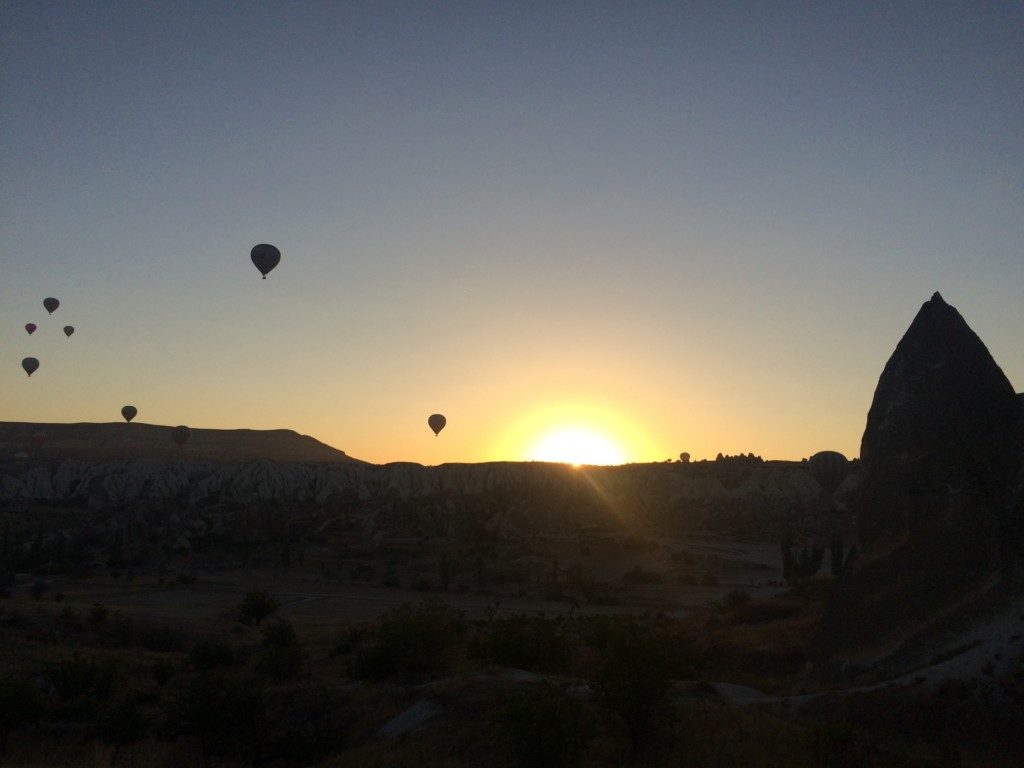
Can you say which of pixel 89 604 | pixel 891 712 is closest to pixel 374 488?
pixel 89 604

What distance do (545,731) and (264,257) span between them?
35.2m

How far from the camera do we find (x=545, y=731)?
1064 cm

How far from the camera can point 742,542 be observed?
211 ft

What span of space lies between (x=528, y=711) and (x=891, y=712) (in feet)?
19.3

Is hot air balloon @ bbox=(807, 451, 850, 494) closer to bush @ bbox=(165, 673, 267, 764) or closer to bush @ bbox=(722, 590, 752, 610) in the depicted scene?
bush @ bbox=(722, 590, 752, 610)

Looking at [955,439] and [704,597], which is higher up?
[955,439]

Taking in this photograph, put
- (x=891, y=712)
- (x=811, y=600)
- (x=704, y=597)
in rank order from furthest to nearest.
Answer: (x=704, y=597) → (x=811, y=600) → (x=891, y=712)

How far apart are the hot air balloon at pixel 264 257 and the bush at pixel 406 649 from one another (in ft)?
88.1

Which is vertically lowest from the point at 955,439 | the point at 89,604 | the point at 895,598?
the point at 89,604

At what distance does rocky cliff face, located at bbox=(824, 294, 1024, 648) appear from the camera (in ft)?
49.0

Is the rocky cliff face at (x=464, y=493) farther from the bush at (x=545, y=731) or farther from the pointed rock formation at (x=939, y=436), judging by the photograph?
the bush at (x=545, y=731)

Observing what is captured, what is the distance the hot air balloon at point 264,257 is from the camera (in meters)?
41.4

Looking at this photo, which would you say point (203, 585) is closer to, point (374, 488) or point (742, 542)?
point (742, 542)

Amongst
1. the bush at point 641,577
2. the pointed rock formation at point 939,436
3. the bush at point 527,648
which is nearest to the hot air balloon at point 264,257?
the bush at point 641,577
